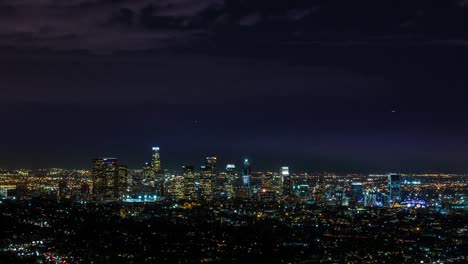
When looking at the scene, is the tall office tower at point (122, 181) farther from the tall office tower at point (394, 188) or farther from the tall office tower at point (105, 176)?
the tall office tower at point (394, 188)

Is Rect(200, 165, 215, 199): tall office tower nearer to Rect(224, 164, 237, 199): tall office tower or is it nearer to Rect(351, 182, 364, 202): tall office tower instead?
Rect(224, 164, 237, 199): tall office tower

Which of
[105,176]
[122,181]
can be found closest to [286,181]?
[122,181]

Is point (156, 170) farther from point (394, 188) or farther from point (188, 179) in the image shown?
point (394, 188)

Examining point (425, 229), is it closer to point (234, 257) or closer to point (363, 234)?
point (363, 234)

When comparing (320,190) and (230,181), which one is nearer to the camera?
(320,190)

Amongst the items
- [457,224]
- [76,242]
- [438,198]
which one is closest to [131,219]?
[76,242]

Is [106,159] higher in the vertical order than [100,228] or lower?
higher

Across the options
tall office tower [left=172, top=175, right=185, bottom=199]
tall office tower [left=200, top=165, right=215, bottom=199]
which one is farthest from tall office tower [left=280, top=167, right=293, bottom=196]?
tall office tower [left=172, top=175, right=185, bottom=199]
